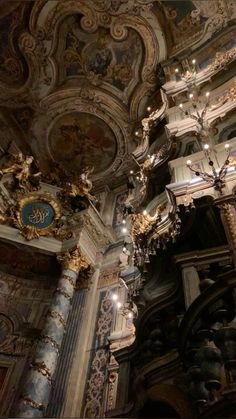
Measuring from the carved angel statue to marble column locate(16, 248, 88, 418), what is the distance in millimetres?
2210

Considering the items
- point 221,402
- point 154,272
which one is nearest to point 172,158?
point 154,272

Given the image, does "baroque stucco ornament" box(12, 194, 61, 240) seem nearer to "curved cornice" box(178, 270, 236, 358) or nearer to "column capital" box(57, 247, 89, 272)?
"column capital" box(57, 247, 89, 272)

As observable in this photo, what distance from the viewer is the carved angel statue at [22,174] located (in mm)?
9367

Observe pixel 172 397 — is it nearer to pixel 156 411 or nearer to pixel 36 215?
pixel 156 411

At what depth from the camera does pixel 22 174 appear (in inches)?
374

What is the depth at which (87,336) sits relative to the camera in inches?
307

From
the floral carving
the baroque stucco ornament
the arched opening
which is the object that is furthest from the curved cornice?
the baroque stucco ornament

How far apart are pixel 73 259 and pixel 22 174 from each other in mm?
2750

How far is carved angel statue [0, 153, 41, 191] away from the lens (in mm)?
9367

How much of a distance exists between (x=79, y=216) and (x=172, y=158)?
9.55ft

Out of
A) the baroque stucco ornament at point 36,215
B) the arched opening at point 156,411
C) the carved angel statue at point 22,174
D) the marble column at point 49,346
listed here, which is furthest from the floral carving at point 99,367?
the carved angel statue at point 22,174

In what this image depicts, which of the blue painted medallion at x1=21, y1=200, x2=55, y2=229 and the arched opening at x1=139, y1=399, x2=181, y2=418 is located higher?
the blue painted medallion at x1=21, y1=200, x2=55, y2=229

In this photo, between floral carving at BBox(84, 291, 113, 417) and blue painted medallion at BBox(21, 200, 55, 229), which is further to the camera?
blue painted medallion at BBox(21, 200, 55, 229)

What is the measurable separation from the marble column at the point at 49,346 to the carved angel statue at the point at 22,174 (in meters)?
2.21
